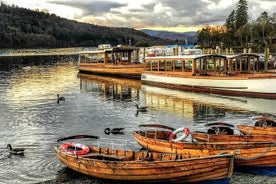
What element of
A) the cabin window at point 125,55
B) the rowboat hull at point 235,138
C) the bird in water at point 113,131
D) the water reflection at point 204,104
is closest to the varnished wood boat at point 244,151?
the rowboat hull at point 235,138

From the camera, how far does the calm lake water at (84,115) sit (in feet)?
70.1

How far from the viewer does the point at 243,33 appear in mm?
103750

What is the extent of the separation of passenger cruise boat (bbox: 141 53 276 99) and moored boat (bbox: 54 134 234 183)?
28347 mm

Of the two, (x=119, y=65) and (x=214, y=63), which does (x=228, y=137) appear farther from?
(x=119, y=65)

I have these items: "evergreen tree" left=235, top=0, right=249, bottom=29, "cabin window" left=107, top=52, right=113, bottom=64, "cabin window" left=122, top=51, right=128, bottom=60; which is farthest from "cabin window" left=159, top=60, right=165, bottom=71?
"evergreen tree" left=235, top=0, right=249, bottom=29

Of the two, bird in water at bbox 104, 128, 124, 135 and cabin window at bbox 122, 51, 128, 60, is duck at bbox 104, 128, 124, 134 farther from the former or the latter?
cabin window at bbox 122, 51, 128, 60

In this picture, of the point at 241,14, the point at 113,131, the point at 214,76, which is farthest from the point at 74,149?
→ the point at 241,14

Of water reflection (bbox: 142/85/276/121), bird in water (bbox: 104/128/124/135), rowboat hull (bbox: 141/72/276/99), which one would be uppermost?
rowboat hull (bbox: 141/72/276/99)

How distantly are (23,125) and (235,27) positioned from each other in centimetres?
10474

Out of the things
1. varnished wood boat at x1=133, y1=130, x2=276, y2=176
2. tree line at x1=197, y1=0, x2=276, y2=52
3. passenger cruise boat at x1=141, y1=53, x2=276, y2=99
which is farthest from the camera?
tree line at x1=197, y1=0, x2=276, y2=52

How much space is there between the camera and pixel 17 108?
3956 centimetres

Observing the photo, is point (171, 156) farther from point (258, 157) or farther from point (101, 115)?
point (101, 115)

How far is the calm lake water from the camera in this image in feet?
70.1

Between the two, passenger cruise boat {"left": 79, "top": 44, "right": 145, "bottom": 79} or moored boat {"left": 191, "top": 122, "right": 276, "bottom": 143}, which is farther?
passenger cruise boat {"left": 79, "top": 44, "right": 145, "bottom": 79}
